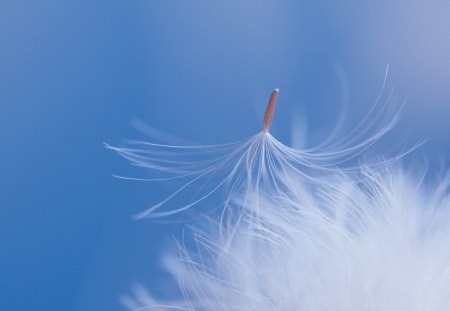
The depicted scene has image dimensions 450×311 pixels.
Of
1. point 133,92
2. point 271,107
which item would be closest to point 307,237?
point 271,107

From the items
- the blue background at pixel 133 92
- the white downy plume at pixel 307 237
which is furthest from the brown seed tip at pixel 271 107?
the blue background at pixel 133 92

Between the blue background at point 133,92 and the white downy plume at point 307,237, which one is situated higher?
the blue background at point 133,92

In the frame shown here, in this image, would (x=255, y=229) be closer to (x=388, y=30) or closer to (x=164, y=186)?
(x=164, y=186)

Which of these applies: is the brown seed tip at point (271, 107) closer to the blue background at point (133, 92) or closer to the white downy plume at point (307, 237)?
the white downy plume at point (307, 237)

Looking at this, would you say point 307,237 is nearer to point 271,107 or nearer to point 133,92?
point 271,107

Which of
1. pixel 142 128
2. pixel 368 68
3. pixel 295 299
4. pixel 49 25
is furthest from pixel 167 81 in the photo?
pixel 295 299
